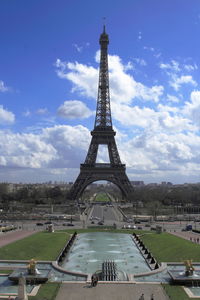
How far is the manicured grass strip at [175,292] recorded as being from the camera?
72.7 feet

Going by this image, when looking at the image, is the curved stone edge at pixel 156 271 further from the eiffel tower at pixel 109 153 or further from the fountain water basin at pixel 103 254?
the eiffel tower at pixel 109 153

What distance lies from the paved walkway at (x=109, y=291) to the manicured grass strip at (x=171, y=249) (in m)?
10.4

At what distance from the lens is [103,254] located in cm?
3716

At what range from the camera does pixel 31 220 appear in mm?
73688

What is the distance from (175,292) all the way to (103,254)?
14.8 meters

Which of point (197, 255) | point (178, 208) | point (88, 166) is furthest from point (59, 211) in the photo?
point (197, 255)

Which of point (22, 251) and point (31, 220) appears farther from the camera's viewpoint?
point (31, 220)

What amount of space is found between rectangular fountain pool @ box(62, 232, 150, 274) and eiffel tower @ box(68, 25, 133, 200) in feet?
174

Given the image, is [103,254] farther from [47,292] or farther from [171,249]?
[47,292]

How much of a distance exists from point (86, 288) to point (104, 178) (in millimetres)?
83001

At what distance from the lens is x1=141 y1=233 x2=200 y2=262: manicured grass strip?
34.3 m

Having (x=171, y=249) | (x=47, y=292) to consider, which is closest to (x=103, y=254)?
(x=171, y=249)

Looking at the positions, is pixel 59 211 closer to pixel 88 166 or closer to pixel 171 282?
pixel 88 166

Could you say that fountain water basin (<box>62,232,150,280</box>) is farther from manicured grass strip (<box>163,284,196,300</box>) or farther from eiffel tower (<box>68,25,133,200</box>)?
eiffel tower (<box>68,25,133,200</box>)
